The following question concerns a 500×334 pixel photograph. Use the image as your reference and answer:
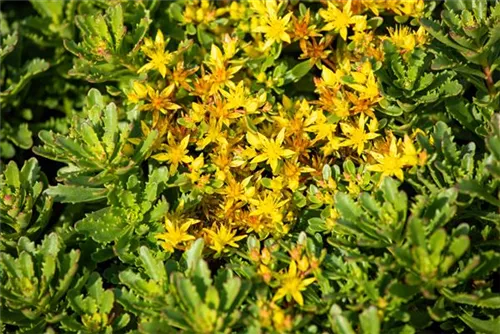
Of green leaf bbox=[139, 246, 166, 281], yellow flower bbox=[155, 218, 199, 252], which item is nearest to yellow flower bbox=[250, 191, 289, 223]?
yellow flower bbox=[155, 218, 199, 252]

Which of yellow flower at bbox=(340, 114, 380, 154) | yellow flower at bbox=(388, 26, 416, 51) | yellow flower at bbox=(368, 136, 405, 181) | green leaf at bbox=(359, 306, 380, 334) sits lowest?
green leaf at bbox=(359, 306, 380, 334)

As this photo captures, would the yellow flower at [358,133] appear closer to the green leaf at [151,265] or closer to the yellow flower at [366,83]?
the yellow flower at [366,83]

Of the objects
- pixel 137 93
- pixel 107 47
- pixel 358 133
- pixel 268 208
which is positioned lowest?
pixel 268 208

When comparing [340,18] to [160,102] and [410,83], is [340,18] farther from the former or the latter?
[160,102]

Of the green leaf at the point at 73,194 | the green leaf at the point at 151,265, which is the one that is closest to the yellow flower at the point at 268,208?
the green leaf at the point at 151,265

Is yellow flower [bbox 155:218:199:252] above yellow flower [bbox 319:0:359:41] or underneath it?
underneath

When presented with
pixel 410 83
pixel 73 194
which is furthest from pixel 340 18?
pixel 73 194

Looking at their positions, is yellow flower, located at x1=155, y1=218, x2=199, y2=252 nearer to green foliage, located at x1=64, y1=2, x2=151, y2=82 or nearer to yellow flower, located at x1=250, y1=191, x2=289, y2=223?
yellow flower, located at x1=250, y1=191, x2=289, y2=223
